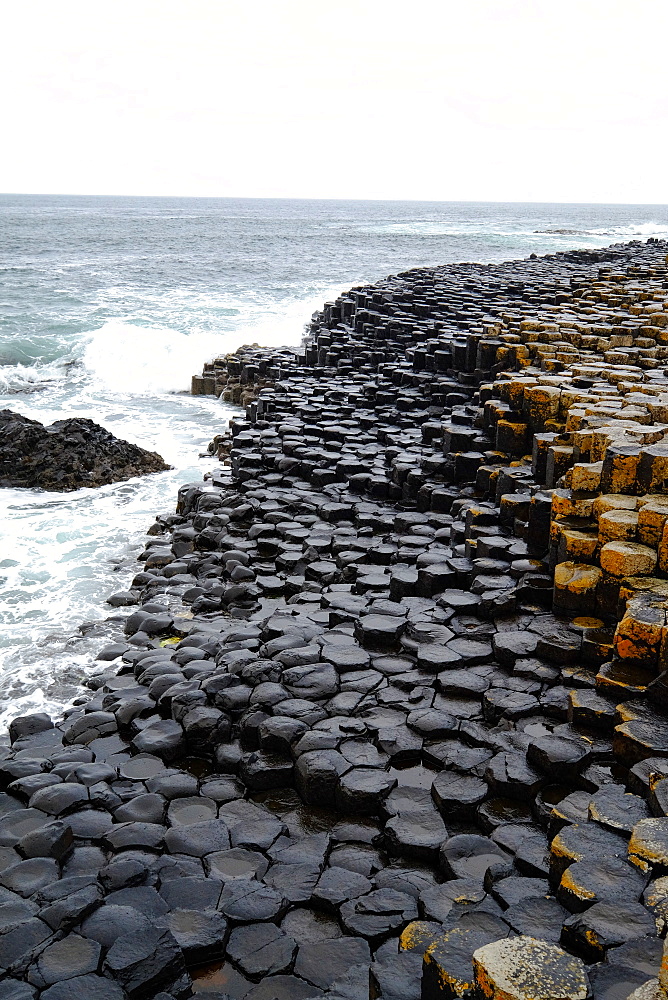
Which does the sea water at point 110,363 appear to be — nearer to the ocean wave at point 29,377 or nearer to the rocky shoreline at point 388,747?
the ocean wave at point 29,377

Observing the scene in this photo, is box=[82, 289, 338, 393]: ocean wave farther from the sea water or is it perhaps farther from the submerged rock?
the submerged rock

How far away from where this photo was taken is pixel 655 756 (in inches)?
139

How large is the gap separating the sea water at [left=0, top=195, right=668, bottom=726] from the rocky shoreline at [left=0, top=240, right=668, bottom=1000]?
2.10 ft

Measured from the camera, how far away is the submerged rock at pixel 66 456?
10.9 m

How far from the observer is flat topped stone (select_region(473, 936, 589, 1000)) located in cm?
228

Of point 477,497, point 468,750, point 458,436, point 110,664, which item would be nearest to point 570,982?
point 468,750

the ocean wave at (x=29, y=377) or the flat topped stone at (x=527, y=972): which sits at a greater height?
the flat topped stone at (x=527, y=972)

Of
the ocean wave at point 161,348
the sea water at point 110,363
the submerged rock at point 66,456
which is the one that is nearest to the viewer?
the sea water at point 110,363

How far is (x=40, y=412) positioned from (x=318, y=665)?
11.9m

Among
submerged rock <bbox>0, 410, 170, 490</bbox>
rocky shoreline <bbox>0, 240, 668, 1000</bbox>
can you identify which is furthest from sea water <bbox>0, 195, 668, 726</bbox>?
rocky shoreline <bbox>0, 240, 668, 1000</bbox>

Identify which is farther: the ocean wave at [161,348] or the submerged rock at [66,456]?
the ocean wave at [161,348]

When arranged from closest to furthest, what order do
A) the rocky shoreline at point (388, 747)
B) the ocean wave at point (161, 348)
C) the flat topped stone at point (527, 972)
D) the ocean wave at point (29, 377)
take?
the flat topped stone at point (527, 972) < the rocky shoreline at point (388, 747) < the ocean wave at point (29, 377) < the ocean wave at point (161, 348)

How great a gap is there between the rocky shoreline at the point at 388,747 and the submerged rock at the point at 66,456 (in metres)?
3.30

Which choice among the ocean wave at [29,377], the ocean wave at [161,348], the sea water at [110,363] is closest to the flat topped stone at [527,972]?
the sea water at [110,363]
